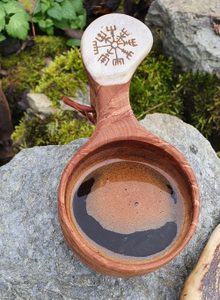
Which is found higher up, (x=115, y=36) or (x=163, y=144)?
(x=115, y=36)

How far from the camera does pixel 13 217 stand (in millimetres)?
1895

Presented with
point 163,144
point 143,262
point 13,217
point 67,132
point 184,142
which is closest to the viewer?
point 143,262

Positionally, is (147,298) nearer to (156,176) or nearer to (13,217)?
(156,176)

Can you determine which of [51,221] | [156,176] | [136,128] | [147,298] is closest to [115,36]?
[136,128]

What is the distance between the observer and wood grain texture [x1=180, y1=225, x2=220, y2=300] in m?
1.79

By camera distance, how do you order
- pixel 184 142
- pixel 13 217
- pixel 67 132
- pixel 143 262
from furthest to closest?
pixel 67 132 → pixel 184 142 → pixel 13 217 → pixel 143 262

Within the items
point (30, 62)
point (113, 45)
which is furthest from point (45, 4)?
point (113, 45)

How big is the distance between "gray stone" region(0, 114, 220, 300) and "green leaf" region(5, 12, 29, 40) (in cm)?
66

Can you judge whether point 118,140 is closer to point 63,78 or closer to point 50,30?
point 63,78

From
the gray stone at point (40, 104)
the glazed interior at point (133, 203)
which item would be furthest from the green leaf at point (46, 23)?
the glazed interior at point (133, 203)

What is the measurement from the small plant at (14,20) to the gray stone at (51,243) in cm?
67

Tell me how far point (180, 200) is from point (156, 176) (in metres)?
0.11

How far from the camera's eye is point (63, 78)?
2494 mm

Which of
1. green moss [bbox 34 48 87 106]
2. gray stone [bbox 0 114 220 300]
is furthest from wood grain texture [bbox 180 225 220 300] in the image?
green moss [bbox 34 48 87 106]
